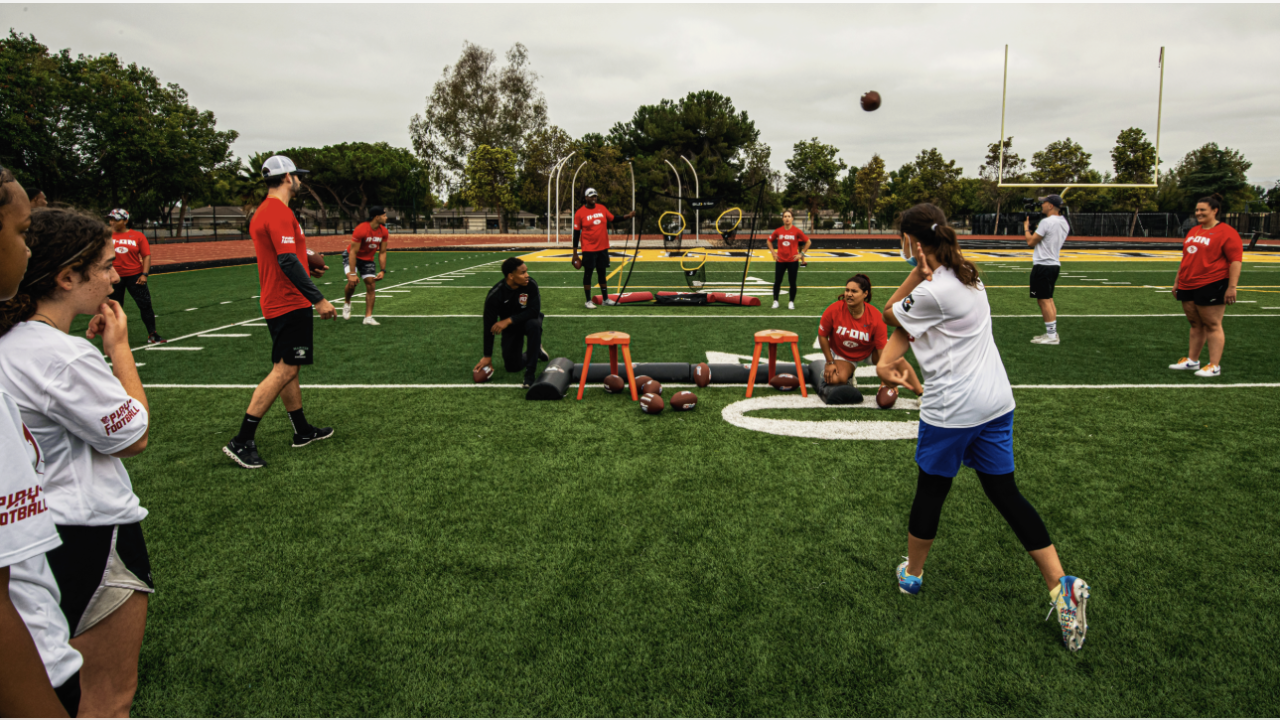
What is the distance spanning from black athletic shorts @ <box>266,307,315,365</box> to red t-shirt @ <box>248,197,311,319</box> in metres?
0.05

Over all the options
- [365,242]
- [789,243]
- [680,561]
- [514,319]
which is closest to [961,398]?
[680,561]

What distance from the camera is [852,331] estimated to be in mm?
6434

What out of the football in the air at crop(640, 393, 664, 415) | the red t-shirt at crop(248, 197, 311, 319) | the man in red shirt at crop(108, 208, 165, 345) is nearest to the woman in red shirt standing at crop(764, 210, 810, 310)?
the football in the air at crop(640, 393, 664, 415)

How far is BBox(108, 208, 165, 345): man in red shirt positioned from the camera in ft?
30.2

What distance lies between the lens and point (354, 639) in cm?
296

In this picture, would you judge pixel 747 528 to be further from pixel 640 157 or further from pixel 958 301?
pixel 640 157

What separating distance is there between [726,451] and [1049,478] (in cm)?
221

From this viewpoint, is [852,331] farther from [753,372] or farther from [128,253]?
[128,253]

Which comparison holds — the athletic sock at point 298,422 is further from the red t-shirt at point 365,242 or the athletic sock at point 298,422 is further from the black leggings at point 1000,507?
the red t-shirt at point 365,242

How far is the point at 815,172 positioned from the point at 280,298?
214 ft

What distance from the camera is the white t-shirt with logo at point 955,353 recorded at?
291cm

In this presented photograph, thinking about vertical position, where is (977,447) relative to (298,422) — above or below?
above

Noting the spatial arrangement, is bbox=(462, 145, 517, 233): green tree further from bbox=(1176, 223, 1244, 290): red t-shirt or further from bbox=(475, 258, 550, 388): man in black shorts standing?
bbox=(1176, 223, 1244, 290): red t-shirt

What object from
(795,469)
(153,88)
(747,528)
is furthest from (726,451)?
(153,88)
